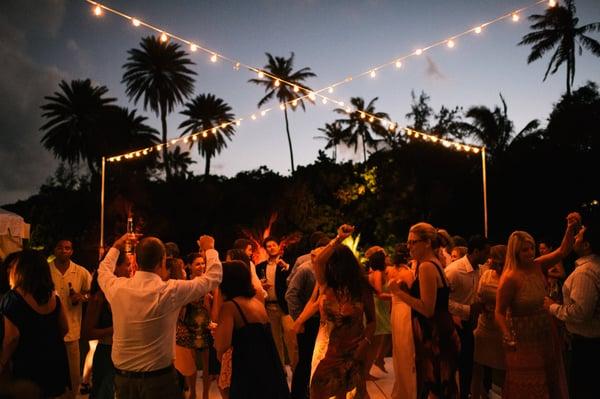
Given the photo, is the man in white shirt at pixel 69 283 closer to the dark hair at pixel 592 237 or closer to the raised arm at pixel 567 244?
the raised arm at pixel 567 244

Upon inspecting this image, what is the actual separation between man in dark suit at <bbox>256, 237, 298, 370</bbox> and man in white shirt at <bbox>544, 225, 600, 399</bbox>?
353cm

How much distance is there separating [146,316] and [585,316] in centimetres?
323

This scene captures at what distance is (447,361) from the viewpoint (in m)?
4.55

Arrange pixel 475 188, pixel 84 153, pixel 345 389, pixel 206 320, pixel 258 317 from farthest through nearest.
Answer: pixel 84 153 → pixel 475 188 → pixel 206 320 → pixel 345 389 → pixel 258 317

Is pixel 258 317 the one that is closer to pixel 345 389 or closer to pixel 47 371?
pixel 345 389

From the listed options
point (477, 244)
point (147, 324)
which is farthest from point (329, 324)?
A: point (477, 244)

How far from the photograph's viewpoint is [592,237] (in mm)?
4398

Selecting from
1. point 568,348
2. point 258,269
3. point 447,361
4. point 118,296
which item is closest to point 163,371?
point 118,296

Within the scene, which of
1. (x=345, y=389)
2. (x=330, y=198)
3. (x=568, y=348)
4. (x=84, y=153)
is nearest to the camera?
(x=345, y=389)

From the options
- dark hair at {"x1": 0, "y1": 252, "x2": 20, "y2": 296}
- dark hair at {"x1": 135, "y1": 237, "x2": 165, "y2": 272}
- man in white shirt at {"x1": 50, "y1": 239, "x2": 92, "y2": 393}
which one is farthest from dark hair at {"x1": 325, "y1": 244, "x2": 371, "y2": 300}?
man in white shirt at {"x1": 50, "y1": 239, "x2": 92, "y2": 393}

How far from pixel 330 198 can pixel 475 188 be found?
26.9 ft

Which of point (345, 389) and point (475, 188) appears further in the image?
point (475, 188)

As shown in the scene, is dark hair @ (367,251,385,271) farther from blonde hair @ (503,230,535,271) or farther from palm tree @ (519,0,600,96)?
palm tree @ (519,0,600,96)

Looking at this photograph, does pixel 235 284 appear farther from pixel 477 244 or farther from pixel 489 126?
pixel 489 126
